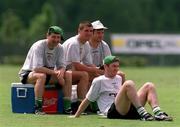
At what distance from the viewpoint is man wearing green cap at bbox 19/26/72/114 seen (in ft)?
42.9

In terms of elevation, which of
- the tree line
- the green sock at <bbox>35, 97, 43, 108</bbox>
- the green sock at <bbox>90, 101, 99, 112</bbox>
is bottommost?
the green sock at <bbox>90, 101, 99, 112</bbox>

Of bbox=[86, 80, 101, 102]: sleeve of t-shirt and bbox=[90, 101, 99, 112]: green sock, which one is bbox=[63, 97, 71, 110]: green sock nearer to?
bbox=[90, 101, 99, 112]: green sock

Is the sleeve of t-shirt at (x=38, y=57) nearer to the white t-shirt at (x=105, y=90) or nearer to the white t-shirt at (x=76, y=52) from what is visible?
the white t-shirt at (x=76, y=52)

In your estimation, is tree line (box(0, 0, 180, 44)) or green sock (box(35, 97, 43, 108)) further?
tree line (box(0, 0, 180, 44))

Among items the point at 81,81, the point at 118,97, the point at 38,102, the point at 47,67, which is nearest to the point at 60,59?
the point at 47,67

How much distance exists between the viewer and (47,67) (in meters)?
13.5

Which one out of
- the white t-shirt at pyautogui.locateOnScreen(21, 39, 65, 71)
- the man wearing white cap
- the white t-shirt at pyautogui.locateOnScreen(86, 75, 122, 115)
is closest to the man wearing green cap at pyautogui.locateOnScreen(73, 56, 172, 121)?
the white t-shirt at pyautogui.locateOnScreen(86, 75, 122, 115)

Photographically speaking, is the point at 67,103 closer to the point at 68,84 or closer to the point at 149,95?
the point at 68,84

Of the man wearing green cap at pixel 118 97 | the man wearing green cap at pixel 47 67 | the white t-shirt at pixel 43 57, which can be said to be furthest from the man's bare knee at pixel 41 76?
the man wearing green cap at pixel 118 97

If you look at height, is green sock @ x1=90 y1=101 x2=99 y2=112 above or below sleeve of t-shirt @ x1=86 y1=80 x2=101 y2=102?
below

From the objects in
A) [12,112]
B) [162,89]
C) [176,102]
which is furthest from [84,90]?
[162,89]

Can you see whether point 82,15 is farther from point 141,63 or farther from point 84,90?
point 84,90

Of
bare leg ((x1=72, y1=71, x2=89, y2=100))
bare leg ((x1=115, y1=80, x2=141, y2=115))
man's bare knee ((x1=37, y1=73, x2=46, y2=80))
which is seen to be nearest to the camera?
bare leg ((x1=115, y1=80, x2=141, y2=115))

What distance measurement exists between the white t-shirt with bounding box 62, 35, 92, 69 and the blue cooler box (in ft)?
3.23
